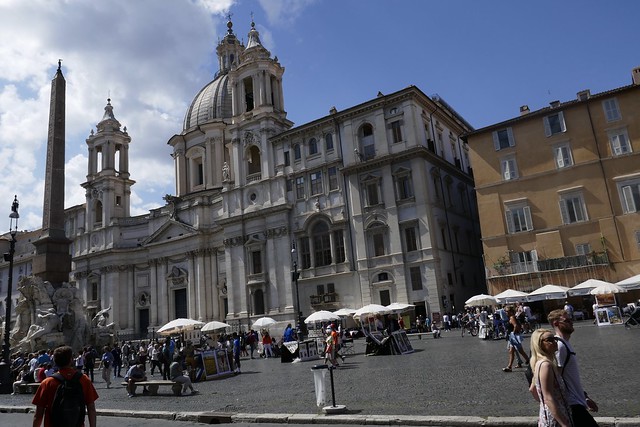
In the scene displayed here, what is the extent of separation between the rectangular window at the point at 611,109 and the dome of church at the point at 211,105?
126 ft

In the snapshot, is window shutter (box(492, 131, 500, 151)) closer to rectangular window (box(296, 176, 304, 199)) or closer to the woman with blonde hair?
rectangular window (box(296, 176, 304, 199))

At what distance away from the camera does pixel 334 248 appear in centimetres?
3916

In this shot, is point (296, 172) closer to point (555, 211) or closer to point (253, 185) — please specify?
point (253, 185)

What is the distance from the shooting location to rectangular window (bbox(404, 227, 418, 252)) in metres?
36.4

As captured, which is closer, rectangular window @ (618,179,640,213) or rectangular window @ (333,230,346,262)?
rectangular window @ (618,179,640,213)

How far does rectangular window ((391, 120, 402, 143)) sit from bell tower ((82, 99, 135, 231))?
33639 millimetres

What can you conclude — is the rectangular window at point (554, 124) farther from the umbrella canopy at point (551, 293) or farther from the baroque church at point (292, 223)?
the umbrella canopy at point (551, 293)

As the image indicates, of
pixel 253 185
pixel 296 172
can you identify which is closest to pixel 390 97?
pixel 296 172

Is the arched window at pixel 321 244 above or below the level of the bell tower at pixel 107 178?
below

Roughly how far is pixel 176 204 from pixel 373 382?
43.0 meters

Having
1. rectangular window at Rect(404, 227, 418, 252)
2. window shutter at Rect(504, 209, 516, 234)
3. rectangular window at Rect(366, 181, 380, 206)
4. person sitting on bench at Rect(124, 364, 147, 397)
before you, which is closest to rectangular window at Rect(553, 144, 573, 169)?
window shutter at Rect(504, 209, 516, 234)

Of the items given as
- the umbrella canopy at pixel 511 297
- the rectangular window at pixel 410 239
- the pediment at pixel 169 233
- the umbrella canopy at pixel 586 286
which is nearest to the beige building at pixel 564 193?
the umbrella canopy at pixel 586 286

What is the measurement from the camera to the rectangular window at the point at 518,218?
32781 mm

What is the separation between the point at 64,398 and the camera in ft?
17.5
